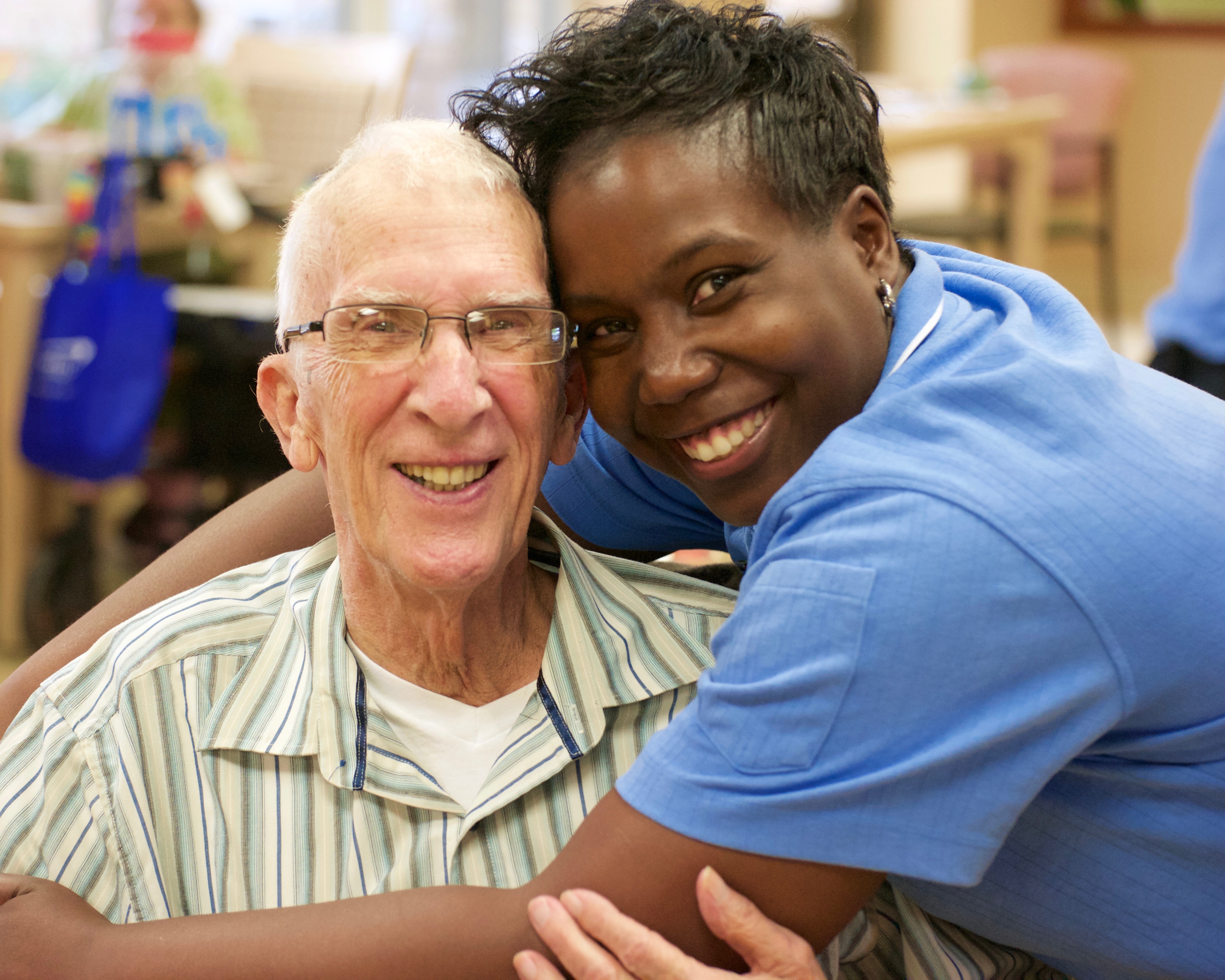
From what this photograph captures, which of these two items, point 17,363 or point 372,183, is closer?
point 372,183

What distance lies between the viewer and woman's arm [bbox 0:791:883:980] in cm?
111

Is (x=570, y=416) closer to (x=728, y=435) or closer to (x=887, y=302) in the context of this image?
(x=728, y=435)

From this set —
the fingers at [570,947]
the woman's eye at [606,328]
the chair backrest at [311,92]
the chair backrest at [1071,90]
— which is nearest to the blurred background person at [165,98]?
the chair backrest at [311,92]

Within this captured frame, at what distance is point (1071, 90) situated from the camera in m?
7.84

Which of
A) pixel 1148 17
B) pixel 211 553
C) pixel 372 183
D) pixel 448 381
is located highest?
pixel 372 183

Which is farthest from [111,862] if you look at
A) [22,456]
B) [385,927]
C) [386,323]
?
[22,456]

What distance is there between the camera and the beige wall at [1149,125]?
8.85m

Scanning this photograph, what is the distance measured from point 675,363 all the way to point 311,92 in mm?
4103

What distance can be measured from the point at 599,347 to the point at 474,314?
13 cm

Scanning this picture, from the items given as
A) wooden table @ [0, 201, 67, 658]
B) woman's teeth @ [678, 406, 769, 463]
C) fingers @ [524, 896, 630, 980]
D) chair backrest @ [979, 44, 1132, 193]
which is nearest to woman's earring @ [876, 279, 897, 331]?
woman's teeth @ [678, 406, 769, 463]

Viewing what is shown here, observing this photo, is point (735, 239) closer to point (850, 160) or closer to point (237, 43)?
point (850, 160)

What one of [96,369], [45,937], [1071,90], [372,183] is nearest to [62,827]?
[45,937]

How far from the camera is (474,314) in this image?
1326 millimetres

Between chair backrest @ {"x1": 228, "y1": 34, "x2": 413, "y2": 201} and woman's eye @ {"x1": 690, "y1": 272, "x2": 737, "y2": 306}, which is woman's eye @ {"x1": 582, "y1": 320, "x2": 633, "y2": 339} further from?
chair backrest @ {"x1": 228, "y1": 34, "x2": 413, "y2": 201}
